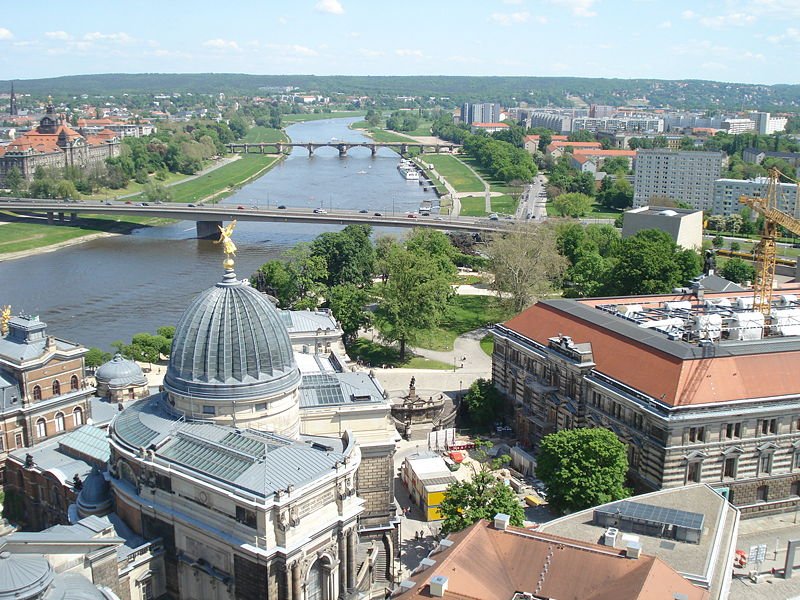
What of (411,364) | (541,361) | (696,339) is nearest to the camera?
(696,339)

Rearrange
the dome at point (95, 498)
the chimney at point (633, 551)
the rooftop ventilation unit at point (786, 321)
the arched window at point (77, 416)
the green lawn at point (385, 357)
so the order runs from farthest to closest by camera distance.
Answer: the green lawn at point (385, 357) → the rooftop ventilation unit at point (786, 321) → the arched window at point (77, 416) → the dome at point (95, 498) → the chimney at point (633, 551)

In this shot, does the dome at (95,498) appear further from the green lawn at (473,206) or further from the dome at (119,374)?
the green lawn at (473,206)

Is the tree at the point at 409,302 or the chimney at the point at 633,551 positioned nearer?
the chimney at the point at 633,551

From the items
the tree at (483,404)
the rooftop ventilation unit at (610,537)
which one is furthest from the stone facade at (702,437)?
the rooftop ventilation unit at (610,537)

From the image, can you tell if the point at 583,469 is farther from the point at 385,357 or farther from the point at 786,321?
the point at 385,357

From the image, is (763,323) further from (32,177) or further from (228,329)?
(32,177)

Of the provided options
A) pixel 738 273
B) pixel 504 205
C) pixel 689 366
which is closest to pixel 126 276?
pixel 738 273

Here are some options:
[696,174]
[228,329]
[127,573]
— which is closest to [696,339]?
[228,329]
